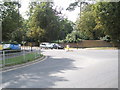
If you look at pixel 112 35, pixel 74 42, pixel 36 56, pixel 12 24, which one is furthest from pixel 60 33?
pixel 112 35

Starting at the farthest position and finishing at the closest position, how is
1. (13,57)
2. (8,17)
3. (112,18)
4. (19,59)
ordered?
(8,17) → (19,59) → (13,57) → (112,18)

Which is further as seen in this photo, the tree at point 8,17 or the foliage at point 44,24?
the foliage at point 44,24

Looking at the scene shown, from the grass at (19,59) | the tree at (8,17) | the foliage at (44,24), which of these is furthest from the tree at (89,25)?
the grass at (19,59)

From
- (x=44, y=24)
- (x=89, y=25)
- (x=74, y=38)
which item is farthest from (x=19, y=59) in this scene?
(x=44, y=24)

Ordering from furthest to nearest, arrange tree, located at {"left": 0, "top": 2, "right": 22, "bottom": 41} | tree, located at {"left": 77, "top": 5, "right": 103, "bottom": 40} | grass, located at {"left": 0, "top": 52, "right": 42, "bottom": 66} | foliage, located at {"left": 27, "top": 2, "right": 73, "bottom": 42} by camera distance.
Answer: foliage, located at {"left": 27, "top": 2, "right": 73, "bottom": 42}
tree, located at {"left": 77, "top": 5, "right": 103, "bottom": 40}
tree, located at {"left": 0, "top": 2, "right": 22, "bottom": 41}
grass, located at {"left": 0, "top": 52, "right": 42, "bottom": 66}

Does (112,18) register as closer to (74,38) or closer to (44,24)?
(74,38)

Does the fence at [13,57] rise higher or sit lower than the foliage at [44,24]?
lower

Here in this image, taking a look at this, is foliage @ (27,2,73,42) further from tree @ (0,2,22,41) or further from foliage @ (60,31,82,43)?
tree @ (0,2,22,41)

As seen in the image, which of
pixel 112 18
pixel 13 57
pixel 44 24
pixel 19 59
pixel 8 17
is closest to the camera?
pixel 112 18

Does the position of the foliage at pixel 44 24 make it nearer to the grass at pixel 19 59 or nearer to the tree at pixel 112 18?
the grass at pixel 19 59

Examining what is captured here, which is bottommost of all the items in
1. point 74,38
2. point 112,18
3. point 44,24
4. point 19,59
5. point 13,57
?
point 19,59

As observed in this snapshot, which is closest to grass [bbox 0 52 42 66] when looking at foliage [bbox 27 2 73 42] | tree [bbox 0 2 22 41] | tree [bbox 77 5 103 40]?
tree [bbox 0 2 22 41]

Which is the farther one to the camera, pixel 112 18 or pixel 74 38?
pixel 74 38

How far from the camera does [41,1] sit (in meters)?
59.4
